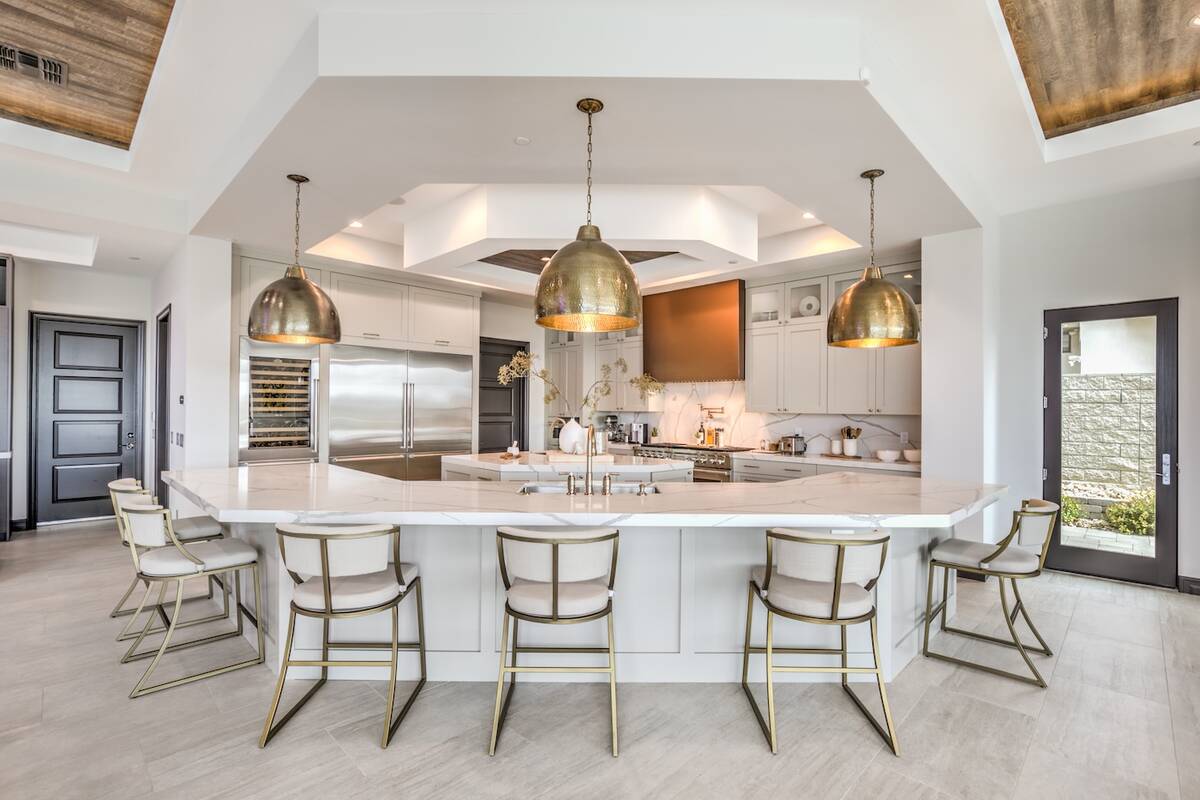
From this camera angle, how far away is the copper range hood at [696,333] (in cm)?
597

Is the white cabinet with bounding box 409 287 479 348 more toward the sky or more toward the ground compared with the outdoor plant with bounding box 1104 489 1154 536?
more toward the sky

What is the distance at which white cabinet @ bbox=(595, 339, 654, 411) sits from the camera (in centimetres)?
689

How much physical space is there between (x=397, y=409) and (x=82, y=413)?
10.7 feet

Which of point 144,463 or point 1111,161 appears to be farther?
point 144,463

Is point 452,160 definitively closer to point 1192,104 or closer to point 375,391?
point 375,391

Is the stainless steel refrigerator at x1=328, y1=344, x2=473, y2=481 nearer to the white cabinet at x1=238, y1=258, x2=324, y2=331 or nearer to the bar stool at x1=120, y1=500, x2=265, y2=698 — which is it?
the white cabinet at x1=238, y1=258, x2=324, y2=331

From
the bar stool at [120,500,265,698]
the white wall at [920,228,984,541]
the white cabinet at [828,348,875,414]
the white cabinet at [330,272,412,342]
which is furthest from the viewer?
the white cabinet at [330,272,412,342]

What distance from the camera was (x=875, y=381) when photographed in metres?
5.18

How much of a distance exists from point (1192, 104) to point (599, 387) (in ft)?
Answer: 17.6

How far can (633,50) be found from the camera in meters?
2.23

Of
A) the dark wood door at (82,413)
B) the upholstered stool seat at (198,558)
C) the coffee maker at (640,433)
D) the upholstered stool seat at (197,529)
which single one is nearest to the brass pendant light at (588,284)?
the upholstered stool seat at (198,558)

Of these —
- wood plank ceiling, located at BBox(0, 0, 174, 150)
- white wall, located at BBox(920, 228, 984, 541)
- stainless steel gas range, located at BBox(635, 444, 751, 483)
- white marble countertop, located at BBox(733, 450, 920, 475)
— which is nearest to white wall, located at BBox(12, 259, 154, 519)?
wood plank ceiling, located at BBox(0, 0, 174, 150)

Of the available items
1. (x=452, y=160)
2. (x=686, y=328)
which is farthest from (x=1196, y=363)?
(x=452, y=160)

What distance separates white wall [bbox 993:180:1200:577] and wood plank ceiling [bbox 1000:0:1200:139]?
105cm
